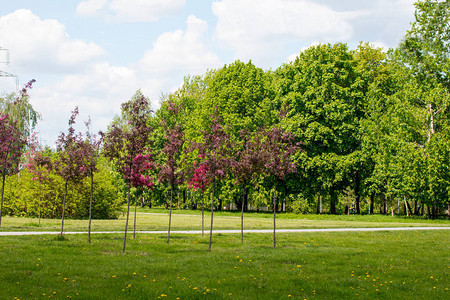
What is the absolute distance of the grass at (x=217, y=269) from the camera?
9125 mm

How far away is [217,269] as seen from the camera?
448 inches

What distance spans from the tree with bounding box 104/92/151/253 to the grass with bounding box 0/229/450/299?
8.34ft

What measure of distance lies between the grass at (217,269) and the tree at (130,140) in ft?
8.34

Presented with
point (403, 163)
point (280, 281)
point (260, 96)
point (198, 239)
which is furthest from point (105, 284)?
point (260, 96)

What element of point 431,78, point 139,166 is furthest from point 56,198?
point 431,78

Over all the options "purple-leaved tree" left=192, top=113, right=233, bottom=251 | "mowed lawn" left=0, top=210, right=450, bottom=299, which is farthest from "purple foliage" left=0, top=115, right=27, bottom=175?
"purple-leaved tree" left=192, top=113, right=233, bottom=251

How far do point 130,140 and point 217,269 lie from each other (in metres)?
5.29

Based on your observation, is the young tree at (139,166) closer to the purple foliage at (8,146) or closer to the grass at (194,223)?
the purple foliage at (8,146)

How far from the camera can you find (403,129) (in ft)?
127

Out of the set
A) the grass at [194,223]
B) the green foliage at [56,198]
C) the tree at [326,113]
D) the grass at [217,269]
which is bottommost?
the grass at [194,223]

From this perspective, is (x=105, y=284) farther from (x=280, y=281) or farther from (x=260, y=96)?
(x=260, y=96)

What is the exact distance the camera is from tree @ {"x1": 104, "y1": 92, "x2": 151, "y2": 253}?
14367 millimetres

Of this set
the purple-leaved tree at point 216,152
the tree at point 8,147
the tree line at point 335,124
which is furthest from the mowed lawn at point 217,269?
the tree line at point 335,124

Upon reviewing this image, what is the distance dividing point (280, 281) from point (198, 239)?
8.19m
